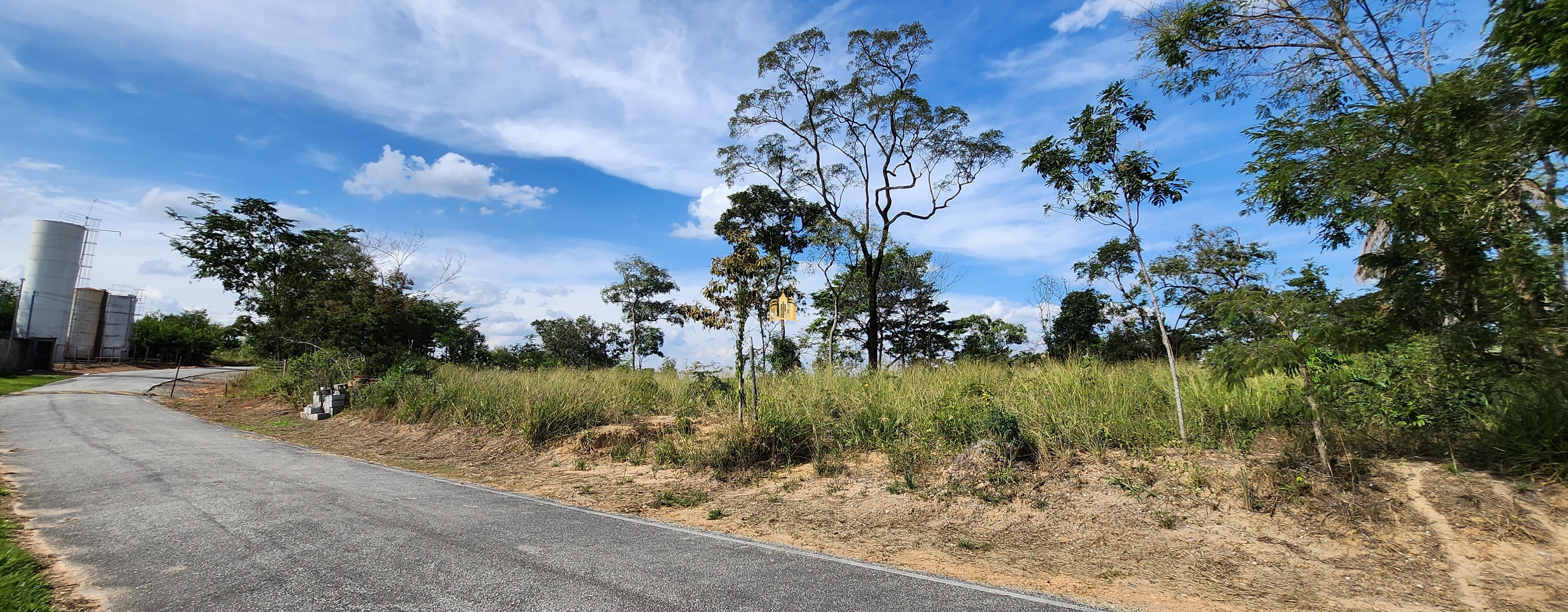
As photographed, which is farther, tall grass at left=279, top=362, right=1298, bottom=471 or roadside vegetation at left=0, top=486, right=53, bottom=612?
tall grass at left=279, top=362, right=1298, bottom=471

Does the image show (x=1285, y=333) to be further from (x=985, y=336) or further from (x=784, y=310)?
(x=985, y=336)

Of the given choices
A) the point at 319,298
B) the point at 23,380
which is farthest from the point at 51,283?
the point at 319,298

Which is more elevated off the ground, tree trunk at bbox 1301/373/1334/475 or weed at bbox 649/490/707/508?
tree trunk at bbox 1301/373/1334/475

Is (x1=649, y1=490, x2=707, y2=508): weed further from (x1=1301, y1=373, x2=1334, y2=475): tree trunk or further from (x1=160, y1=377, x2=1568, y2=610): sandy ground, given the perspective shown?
(x1=1301, y1=373, x2=1334, y2=475): tree trunk

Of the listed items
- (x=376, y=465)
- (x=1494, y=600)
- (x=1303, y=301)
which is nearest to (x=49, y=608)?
(x=376, y=465)

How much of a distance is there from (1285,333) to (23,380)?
4397 centimetres

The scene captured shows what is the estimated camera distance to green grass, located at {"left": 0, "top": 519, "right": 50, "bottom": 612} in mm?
3455

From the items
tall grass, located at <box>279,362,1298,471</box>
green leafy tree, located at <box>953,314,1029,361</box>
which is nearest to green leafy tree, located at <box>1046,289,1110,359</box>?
green leafy tree, located at <box>953,314,1029,361</box>

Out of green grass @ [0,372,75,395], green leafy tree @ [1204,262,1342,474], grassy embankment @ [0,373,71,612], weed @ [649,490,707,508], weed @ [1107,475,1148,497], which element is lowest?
weed @ [649,490,707,508]

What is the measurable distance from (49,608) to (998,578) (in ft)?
19.6

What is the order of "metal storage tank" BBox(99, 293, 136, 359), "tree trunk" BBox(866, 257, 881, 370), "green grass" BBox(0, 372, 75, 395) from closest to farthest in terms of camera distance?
"tree trunk" BBox(866, 257, 881, 370) → "green grass" BBox(0, 372, 75, 395) → "metal storage tank" BBox(99, 293, 136, 359)

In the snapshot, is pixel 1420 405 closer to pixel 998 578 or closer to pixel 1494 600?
pixel 1494 600

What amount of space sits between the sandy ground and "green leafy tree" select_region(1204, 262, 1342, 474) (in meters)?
0.70

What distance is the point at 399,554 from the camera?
4695 millimetres
